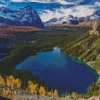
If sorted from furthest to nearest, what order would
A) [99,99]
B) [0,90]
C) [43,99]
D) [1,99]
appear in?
[0,90], [43,99], [99,99], [1,99]

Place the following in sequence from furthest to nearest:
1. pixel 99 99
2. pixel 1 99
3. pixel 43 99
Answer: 1. pixel 43 99
2. pixel 99 99
3. pixel 1 99

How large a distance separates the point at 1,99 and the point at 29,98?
1424 cm

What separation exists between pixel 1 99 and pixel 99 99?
21.7 m

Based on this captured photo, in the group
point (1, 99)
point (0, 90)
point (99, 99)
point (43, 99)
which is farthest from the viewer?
point (0, 90)

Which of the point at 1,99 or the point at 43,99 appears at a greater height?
the point at 1,99

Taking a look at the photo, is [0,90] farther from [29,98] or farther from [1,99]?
[1,99]

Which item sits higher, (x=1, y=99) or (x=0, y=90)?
(x=1, y=99)

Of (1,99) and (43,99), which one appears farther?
(43,99)

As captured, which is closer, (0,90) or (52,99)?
(52,99)

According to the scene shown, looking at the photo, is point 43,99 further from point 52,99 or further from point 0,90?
point 0,90

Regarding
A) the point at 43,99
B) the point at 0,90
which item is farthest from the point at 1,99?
the point at 0,90

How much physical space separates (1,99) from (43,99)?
1829cm

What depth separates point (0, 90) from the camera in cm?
9406

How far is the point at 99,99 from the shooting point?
71062 mm
